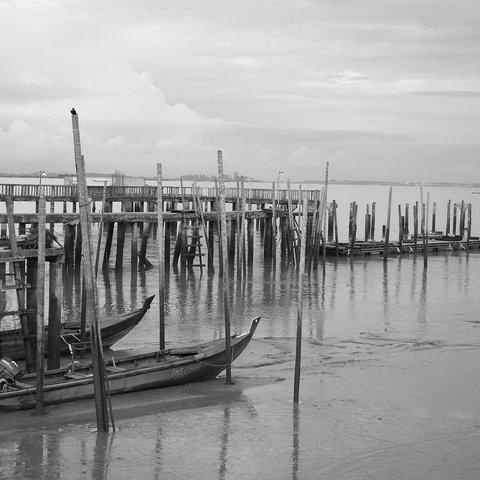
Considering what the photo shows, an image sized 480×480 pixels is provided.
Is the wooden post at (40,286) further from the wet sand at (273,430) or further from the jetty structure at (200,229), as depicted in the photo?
the jetty structure at (200,229)

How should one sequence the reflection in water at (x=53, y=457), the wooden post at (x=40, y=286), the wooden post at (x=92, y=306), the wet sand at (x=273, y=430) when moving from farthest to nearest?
the wooden post at (x=40, y=286) < the wooden post at (x=92, y=306) < the wet sand at (x=273, y=430) < the reflection in water at (x=53, y=457)

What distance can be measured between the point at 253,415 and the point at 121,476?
315 centimetres

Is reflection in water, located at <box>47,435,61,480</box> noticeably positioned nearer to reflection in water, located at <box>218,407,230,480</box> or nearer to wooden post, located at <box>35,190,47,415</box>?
wooden post, located at <box>35,190,47,415</box>

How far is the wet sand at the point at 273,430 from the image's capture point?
429 inches

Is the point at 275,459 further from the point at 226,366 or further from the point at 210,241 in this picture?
the point at 210,241

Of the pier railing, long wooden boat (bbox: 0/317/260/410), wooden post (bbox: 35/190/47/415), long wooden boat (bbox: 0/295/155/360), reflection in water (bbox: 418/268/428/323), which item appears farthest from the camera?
the pier railing

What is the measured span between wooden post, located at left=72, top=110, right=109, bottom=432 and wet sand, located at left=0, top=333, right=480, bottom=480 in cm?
50

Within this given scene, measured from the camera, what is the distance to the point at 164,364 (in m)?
14.1

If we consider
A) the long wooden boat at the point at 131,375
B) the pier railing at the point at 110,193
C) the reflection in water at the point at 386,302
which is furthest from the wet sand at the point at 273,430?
the pier railing at the point at 110,193

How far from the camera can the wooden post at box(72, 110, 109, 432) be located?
36.9 feet

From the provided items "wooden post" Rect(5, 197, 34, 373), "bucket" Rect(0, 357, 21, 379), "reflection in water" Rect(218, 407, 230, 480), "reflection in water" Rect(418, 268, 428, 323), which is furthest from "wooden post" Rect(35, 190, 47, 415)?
"reflection in water" Rect(418, 268, 428, 323)

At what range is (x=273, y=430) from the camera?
40.8 feet

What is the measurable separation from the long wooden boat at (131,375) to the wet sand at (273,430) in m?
0.16

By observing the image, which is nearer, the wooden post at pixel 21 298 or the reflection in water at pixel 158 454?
the reflection in water at pixel 158 454
